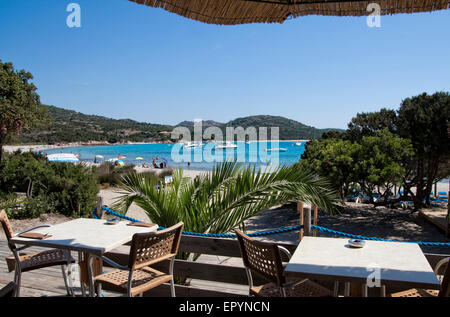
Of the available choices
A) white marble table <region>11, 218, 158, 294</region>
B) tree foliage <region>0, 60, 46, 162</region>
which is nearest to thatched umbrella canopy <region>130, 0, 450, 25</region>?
white marble table <region>11, 218, 158, 294</region>

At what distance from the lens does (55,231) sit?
10.6ft

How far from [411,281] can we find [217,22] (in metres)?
2.27

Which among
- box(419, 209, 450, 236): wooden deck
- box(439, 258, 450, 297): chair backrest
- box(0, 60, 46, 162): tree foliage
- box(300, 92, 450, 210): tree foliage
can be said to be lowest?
box(419, 209, 450, 236): wooden deck

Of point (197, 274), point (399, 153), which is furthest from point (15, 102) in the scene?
point (197, 274)

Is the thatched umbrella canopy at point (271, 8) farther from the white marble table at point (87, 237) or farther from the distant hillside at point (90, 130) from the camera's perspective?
the distant hillside at point (90, 130)

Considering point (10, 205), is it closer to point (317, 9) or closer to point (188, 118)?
point (317, 9)

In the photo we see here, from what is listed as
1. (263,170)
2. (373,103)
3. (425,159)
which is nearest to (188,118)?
(373,103)

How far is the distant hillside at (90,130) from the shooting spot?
86.5m

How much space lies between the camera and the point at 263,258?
8.07 feet

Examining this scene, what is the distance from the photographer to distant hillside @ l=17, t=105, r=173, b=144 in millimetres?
86469

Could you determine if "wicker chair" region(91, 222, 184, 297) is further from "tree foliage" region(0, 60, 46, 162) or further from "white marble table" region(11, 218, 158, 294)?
"tree foliage" region(0, 60, 46, 162)

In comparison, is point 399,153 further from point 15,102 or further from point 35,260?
point 15,102

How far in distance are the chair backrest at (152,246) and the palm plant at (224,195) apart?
1705 mm
